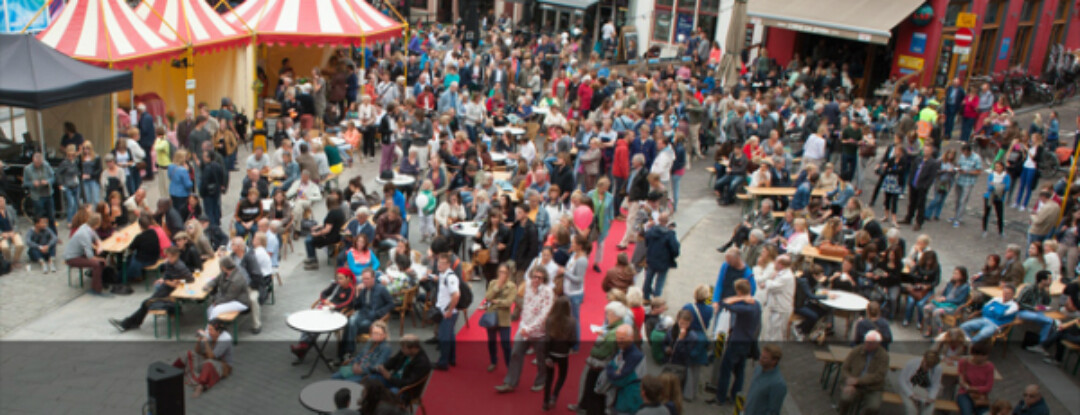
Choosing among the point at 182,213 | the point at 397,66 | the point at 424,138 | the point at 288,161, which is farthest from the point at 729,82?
the point at 182,213

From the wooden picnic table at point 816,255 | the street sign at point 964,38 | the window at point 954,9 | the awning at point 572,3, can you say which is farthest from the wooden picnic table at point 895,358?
the awning at point 572,3

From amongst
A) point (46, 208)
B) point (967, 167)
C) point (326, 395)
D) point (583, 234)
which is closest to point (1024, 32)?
point (967, 167)

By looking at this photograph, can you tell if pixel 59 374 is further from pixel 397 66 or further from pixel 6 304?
pixel 397 66

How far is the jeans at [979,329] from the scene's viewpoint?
10.4 metres

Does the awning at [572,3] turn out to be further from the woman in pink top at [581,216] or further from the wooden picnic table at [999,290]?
the wooden picnic table at [999,290]

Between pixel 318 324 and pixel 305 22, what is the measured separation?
40.7ft

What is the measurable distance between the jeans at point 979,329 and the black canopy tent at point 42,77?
512 inches

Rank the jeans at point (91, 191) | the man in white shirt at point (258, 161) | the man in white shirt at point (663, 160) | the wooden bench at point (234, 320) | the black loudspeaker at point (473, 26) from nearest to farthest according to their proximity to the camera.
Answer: the wooden bench at point (234, 320), the jeans at point (91, 191), the man in white shirt at point (258, 161), the man in white shirt at point (663, 160), the black loudspeaker at point (473, 26)

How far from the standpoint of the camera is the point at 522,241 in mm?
11336

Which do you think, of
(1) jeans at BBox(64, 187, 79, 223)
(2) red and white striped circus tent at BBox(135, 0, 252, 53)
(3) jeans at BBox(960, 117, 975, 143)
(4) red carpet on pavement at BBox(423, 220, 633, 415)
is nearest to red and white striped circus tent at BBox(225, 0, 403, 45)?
(2) red and white striped circus tent at BBox(135, 0, 252, 53)

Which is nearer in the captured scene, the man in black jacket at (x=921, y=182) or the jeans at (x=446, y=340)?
the jeans at (x=446, y=340)

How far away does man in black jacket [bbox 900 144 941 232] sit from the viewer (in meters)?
14.8

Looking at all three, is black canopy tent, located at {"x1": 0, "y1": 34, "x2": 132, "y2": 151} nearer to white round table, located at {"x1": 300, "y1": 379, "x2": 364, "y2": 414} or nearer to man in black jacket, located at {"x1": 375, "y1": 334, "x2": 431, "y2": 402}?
white round table, located at {"x1": 300, "y1": 379, "x2": 364, "y2": 414}

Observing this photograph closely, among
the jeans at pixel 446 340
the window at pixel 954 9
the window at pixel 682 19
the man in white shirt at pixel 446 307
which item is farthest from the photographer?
the window at pixel 682 19
